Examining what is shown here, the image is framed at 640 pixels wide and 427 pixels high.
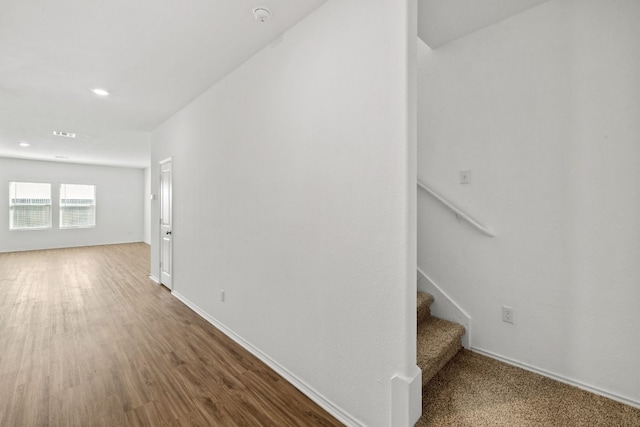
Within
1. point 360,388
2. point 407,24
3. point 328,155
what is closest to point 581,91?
point 407,24

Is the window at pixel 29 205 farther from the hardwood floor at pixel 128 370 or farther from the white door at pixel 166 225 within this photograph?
the white door at pixel 166 225

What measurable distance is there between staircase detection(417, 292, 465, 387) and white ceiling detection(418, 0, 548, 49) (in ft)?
7.67

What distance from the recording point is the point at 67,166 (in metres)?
8.76

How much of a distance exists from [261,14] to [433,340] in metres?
2.80

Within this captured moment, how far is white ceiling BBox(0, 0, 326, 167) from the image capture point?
2.02m

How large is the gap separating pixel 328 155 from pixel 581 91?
180cm

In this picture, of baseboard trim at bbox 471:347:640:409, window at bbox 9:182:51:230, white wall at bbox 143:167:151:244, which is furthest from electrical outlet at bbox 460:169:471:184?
window at bbox 9:182:51:230

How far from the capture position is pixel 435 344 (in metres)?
2.14

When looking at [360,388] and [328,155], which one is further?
[328,155]

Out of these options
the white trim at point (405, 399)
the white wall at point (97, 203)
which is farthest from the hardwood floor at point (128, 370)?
the white wall at point (97, 203)

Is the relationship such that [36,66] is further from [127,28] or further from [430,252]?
[430,252]

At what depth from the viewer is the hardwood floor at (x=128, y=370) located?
6.07 ft

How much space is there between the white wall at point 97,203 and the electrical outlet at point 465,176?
1100 cm

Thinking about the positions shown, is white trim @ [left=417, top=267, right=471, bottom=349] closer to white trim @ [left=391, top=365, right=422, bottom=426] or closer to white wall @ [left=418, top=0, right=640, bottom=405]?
white wall @ [left=418, top=0, right=640, bottom=405]
